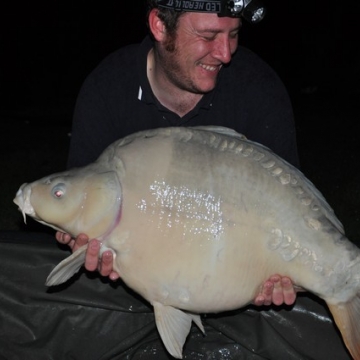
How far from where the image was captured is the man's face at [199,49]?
78.0 inches

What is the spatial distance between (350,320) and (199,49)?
881 millimetres

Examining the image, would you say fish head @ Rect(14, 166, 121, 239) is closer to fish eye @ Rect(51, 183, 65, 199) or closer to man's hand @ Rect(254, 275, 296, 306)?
fish eye @ Rect(51, 183, 65, 199)

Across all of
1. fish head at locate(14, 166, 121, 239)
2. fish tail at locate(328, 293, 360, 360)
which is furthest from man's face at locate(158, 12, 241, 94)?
fish tail at locate(328, 293, 360, 360)

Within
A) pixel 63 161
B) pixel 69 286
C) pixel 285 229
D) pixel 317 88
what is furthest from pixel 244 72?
pixel 317 88

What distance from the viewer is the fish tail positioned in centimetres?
169

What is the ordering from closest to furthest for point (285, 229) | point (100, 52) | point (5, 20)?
point (285, 229), point (100, 52), point (5, 20)

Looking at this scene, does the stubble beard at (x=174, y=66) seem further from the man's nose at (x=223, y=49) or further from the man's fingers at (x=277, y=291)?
the man's fingers at (x=277, y=291)

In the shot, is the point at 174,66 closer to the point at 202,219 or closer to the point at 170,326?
the point at 202,219

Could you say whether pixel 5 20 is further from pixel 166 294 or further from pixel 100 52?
pixel 166 294

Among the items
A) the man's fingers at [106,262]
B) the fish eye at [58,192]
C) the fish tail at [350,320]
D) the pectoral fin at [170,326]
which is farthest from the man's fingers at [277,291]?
the fish eye at [58,192]

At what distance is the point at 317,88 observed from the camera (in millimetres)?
8039

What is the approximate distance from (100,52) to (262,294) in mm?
8528

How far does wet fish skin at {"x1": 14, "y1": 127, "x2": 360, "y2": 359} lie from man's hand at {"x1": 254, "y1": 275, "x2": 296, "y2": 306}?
3cm

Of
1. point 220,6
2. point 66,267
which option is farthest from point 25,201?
point 220,6
